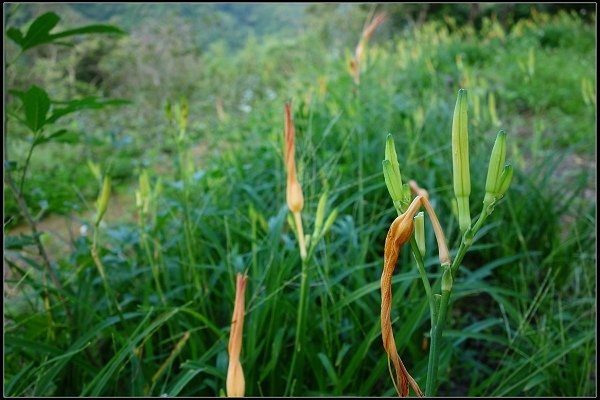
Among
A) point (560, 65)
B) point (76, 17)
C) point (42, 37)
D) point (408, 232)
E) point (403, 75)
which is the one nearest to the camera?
point (408, 232)

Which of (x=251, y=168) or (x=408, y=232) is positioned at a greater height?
(x=408, y=232)

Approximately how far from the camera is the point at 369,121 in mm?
2340

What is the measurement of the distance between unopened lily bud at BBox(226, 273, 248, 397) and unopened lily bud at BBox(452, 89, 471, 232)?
197mm

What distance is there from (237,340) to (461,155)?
0.26m

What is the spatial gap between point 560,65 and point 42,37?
575cm

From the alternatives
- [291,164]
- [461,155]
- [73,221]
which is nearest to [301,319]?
[291,164]

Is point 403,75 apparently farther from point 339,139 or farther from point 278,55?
point 278,55

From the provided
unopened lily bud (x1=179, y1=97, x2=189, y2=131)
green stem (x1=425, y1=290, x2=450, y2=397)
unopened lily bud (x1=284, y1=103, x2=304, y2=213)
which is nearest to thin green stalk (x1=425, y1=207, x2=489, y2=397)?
green stem (x1=425, y1=290, x2=450, y2=397)

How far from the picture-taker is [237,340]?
475 mm

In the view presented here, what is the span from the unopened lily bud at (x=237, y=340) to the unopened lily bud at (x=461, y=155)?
197mm

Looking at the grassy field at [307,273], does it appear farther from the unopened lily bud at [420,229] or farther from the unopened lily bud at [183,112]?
the unopened lily bud at [420,229]

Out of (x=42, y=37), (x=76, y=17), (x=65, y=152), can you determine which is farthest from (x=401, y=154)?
(x=76, y=17)

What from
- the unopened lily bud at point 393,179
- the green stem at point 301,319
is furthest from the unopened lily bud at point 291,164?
the unopened lily bud at point 393,179

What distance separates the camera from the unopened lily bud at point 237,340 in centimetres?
46
